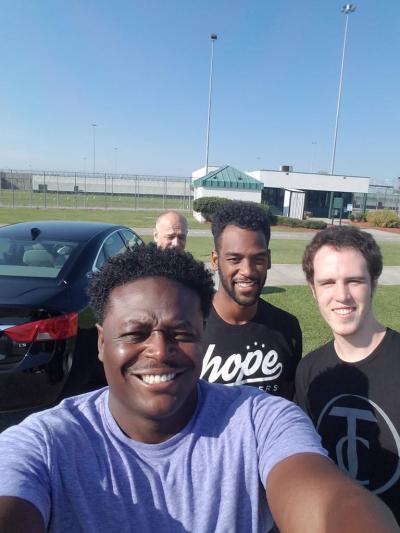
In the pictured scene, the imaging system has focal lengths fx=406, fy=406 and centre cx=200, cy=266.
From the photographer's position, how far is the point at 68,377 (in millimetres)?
3023

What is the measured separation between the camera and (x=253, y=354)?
2104mm

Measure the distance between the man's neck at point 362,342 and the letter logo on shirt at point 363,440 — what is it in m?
0.17

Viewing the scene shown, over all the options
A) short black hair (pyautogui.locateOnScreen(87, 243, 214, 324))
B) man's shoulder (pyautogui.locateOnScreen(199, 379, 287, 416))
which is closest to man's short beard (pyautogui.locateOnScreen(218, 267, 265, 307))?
short black hair (pyautogui.locateOnScreen(87, 243, 214, 324))

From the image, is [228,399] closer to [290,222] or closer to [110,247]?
[110,247]

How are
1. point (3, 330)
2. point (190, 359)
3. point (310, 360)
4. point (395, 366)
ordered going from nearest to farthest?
point (190, 359)
point (395, 366)
point (310, 360)
point (3, 330)

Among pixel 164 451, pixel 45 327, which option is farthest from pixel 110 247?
pixel 164 451

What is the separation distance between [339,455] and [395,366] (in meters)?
0.44

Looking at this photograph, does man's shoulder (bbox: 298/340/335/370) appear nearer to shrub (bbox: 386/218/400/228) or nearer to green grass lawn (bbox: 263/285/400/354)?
green grass lawn (bbox: 263/285/400/354)

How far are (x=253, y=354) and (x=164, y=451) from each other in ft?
3.18

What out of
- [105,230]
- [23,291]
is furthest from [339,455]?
[105,230]

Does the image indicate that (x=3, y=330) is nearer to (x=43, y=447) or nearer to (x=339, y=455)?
(x=43, y=447)

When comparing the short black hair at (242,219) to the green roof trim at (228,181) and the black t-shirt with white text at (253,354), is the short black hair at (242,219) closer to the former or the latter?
the black t-shirt with white text at (253,354)

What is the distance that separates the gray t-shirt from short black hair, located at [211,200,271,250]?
47.9 inches

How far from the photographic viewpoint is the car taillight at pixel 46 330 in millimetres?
2768
